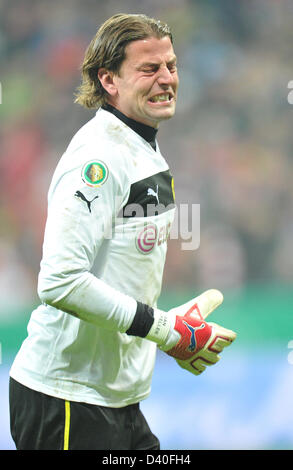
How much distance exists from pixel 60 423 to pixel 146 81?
1061mm

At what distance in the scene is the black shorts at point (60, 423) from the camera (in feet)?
6.48

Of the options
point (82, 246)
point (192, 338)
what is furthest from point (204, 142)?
point (82, 246)

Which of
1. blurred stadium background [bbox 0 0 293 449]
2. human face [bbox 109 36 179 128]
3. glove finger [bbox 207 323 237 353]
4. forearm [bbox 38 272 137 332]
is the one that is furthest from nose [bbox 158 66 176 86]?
blurred stadium background [bbox 0 0 293 449]

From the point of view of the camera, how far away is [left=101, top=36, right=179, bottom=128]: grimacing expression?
6.64 feet

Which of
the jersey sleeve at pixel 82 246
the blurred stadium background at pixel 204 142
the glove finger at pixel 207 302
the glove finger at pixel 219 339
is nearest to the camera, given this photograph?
the jersey sleeve at pixel 82 246

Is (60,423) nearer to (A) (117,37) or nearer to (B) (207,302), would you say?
(B) (207,302)

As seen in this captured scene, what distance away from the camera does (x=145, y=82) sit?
6.62 feet

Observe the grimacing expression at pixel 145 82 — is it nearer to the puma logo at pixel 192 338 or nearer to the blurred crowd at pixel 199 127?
the puma logo at pixel 192 338

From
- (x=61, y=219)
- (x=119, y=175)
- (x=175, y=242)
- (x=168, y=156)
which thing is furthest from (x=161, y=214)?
(x=168, y=156)

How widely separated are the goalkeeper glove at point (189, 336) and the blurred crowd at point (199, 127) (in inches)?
148

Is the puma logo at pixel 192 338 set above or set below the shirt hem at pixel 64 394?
above

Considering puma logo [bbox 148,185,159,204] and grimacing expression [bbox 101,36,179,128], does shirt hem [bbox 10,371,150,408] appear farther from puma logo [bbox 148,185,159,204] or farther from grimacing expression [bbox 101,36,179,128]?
grimacing expression [bbox 101,36,179,128]

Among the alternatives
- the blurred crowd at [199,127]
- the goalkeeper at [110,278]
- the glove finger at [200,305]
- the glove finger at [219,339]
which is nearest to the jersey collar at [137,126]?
the goalkeeper at [110,278]

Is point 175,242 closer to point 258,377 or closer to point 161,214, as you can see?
point 258,377
